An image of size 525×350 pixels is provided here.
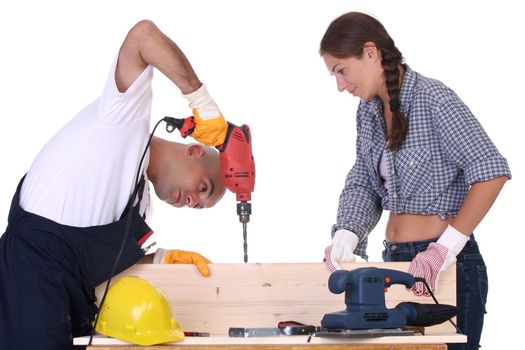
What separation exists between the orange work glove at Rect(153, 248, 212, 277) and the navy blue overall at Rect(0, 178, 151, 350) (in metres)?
0.19

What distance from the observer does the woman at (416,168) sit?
244 cm

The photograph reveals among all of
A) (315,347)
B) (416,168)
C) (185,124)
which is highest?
(185,124)

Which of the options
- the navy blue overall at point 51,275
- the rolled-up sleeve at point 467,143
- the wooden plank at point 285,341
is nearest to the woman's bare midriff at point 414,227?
the rolled-up sleeve at point 467,143

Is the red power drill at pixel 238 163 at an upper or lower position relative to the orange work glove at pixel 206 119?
lower

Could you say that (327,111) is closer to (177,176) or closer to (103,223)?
(177,176)

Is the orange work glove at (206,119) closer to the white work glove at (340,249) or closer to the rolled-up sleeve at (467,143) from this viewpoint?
the white work glove at (340,249)

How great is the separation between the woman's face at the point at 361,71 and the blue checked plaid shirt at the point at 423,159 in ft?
0.31

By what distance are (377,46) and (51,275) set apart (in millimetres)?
1356

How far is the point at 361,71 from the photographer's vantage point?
106 inches

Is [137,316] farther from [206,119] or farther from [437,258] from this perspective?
[437,258]

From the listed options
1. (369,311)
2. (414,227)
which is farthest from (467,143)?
(369,311)

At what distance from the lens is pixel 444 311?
216 centimetres

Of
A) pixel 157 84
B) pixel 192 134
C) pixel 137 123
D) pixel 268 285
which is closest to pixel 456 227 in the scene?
pixel 268 285

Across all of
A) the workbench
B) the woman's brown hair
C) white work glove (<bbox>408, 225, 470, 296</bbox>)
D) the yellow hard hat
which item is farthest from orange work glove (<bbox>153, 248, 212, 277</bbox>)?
the woman's brown hair
